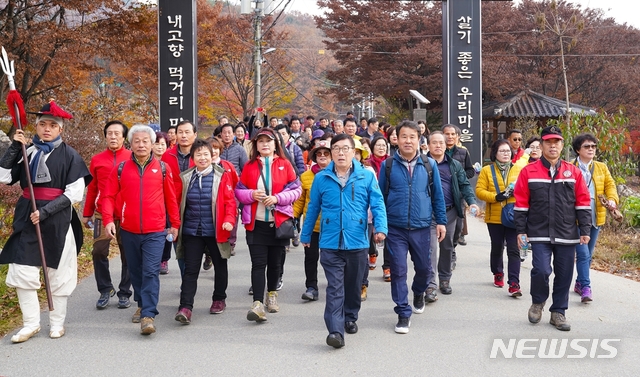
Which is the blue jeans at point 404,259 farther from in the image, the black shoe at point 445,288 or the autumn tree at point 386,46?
the autumn tree at point 386,46

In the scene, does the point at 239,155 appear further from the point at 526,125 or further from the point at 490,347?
the point at 526,125

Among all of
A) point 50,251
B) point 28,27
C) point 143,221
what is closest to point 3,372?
Answer: point 50,251

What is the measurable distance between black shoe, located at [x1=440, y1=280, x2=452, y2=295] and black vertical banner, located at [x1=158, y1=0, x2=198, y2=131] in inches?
328

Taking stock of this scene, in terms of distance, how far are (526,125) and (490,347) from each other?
17.9m

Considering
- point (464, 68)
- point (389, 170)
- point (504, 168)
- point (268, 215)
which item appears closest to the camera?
point (389, 170)

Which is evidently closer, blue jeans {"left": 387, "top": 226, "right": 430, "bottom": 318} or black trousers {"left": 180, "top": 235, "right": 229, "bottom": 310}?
blue jeans {"left": 387, "top": 226, "right": 430, "bottom": 318}

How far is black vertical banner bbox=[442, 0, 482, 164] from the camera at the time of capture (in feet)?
49.5

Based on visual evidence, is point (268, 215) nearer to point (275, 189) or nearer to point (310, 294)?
point (275, 189)

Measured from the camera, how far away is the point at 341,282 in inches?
206

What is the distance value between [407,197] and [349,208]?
0.77 meters

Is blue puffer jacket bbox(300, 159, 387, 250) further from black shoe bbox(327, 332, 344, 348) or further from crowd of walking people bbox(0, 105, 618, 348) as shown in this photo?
black shoe bbox(327, 332, 344, 348)

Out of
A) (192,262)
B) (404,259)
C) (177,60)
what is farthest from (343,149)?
(177,60)

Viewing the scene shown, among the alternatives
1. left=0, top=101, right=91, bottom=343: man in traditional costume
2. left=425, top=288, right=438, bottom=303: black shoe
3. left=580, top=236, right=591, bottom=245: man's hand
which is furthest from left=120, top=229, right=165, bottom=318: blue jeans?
left=580, top=236, right=591, bottom=245: man's hand

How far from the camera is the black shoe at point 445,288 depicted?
6969 millimetres
